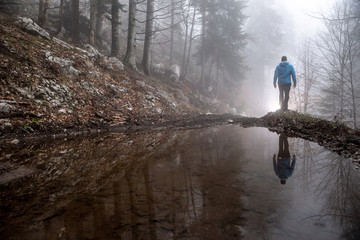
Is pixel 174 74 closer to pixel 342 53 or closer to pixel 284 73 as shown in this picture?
pixel 284 73

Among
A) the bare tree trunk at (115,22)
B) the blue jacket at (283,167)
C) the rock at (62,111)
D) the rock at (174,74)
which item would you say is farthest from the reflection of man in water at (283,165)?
the rock at (174,74)

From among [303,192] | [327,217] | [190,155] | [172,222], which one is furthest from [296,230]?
[190,155]

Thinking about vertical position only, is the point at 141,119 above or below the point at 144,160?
above

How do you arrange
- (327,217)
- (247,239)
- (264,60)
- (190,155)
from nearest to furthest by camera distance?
(247,239)
(327,217)
(190,155)
(264,60)

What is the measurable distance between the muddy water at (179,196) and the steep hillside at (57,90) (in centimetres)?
158

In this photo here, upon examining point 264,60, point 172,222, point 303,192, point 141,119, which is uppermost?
point 264,60

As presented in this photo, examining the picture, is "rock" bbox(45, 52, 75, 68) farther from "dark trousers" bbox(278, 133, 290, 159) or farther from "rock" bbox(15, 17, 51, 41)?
"dark trousers" bbox(278, 133, 290, 159)

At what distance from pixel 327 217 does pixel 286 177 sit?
0.66m

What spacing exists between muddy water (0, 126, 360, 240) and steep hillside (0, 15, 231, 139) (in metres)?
1.58

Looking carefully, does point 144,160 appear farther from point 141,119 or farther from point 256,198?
point 141,119

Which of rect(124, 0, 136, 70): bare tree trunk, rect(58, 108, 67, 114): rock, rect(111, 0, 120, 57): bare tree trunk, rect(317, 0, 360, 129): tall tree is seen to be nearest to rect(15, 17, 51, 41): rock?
rect(111, 0, 120, 57): bare tree trunk

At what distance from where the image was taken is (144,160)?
244 centimetres

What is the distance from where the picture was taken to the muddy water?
106cm

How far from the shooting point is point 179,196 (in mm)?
1478
